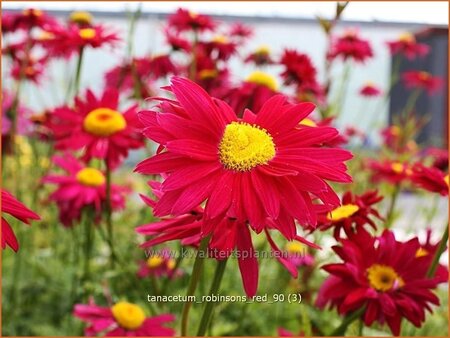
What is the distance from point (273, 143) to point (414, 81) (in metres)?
1.80

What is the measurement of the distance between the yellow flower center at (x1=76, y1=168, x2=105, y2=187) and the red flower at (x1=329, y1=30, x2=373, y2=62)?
21.3 inches

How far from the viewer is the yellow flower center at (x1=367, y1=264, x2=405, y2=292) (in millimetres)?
525

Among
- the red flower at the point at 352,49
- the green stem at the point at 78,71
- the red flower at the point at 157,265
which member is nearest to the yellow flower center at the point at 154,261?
the red flower at the point at 157,265

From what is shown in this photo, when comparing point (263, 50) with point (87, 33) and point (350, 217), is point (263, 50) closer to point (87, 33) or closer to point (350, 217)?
point (87, 33)

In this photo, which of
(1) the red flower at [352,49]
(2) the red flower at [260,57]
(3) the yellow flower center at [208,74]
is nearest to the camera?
(3) the yellow flower center at [208,74]

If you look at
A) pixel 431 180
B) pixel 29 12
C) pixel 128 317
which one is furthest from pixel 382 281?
pixel 29 12

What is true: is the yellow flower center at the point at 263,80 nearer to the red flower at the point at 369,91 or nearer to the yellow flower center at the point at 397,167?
the yellow flower center at the point at 397,167

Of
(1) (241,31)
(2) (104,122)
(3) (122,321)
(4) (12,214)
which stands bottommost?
(3) (122,321)

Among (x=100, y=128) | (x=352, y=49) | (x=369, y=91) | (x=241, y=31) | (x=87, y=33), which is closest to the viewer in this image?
(x=100, y=128)

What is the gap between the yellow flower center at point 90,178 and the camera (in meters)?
0.88

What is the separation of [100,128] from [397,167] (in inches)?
18.7

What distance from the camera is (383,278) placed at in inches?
21.0

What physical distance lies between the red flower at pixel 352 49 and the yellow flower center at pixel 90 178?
21.3 inches

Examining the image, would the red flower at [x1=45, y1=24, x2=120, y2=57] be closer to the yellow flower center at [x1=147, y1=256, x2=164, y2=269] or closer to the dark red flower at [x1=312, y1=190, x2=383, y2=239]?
the yellow flower center at [x1=147, y1=256, x2=164, y2=269]
